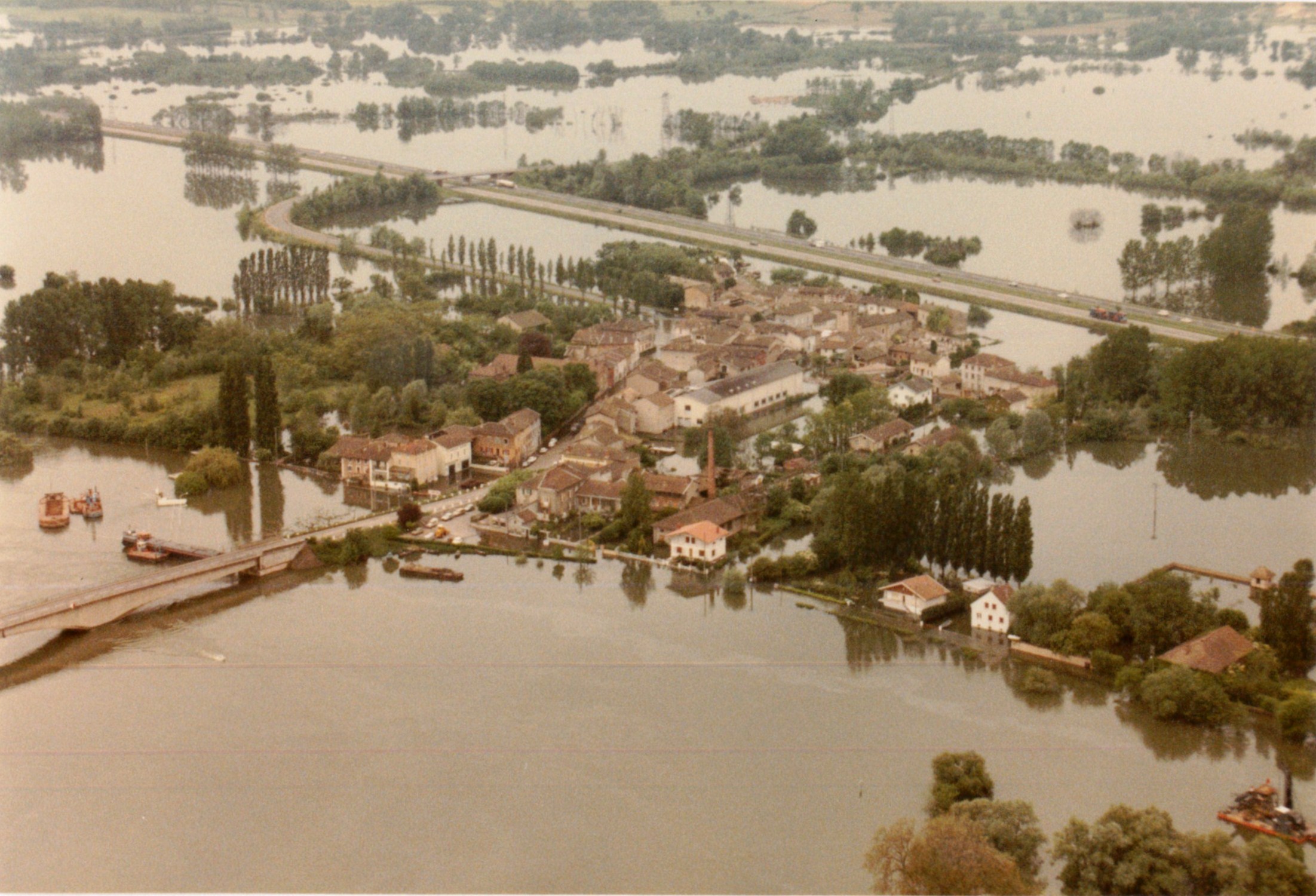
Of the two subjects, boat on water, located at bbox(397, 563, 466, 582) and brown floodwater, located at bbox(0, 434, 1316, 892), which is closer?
brown floodwater, located at bbox(0, 434, 1316, 892)

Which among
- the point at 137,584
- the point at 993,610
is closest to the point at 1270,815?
the point at 993,610

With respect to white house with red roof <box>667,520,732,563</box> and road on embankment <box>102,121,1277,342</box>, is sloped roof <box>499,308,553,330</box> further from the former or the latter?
white house with red roof <box>667,520,732,563</box>

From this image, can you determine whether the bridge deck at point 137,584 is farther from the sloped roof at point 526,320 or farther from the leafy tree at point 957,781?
the sloped roof at point 526,320

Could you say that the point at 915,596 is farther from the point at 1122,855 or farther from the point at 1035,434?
the point at 1035,434

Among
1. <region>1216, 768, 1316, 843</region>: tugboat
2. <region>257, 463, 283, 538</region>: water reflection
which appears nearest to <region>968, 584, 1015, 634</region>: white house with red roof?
<region>1216, 768, 1316, 843</region>: tugboat

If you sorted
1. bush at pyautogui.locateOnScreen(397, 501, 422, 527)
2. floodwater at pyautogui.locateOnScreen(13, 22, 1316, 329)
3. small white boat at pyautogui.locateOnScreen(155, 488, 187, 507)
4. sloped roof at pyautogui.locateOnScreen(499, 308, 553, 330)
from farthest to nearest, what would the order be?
1. floodwater at pyautogui.locateOnScreen(13, 22, 1316, 329)
2. sloped roof at pyautogui.locateOnScreen(499, 308, 553, 330)
3. small white boat at pyautogui.locateOnScreen(155, 488, 187, 507)
4. bush at pyautogui.locateOnScreen(397, 501, 422, 527)

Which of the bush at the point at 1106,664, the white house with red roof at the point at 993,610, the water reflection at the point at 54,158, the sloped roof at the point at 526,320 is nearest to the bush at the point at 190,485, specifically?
the sloped roof at the point at 526,320
